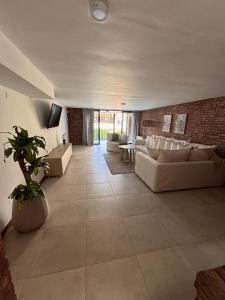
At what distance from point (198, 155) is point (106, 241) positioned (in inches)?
101

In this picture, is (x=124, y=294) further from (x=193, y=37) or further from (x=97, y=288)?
(x=193, y=37)

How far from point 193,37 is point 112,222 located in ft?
7.32

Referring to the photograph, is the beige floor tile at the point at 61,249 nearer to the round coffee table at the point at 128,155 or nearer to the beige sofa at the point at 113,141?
the round coffee table at the point at 128,155

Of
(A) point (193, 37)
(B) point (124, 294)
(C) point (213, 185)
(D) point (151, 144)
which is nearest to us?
(A) point (193, 37)

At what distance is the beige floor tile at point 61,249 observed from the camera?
1.40 meters

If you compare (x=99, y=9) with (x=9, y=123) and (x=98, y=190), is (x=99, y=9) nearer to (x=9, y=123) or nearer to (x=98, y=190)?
(x=9, y=123)

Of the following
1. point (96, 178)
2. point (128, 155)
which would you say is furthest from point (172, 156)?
point (128, 155)

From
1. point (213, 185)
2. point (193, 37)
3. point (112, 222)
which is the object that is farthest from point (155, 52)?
point (213, 185)

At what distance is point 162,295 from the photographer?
1189 millimetres

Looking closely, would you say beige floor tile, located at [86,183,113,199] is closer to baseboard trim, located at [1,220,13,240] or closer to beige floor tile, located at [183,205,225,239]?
baseboard trim, located at [1,220,13,240]

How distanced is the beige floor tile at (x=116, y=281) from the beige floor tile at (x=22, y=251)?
0.62m

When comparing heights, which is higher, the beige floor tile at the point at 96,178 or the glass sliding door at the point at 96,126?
the glass sliding door at the point at 96,126

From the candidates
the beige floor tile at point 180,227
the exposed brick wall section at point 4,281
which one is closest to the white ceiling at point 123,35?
the exposed brick wall section at point 4,281

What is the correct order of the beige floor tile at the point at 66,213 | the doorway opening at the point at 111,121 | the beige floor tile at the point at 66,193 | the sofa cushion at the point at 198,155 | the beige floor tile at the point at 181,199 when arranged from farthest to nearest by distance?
the doorway opening at the point at 111,121
the sofa cushion at the point at 198,155
the beige floor tile at the point at 66,193
the beige floor tile at the point at 181,199
the beige floor tile at the point at 66,213
